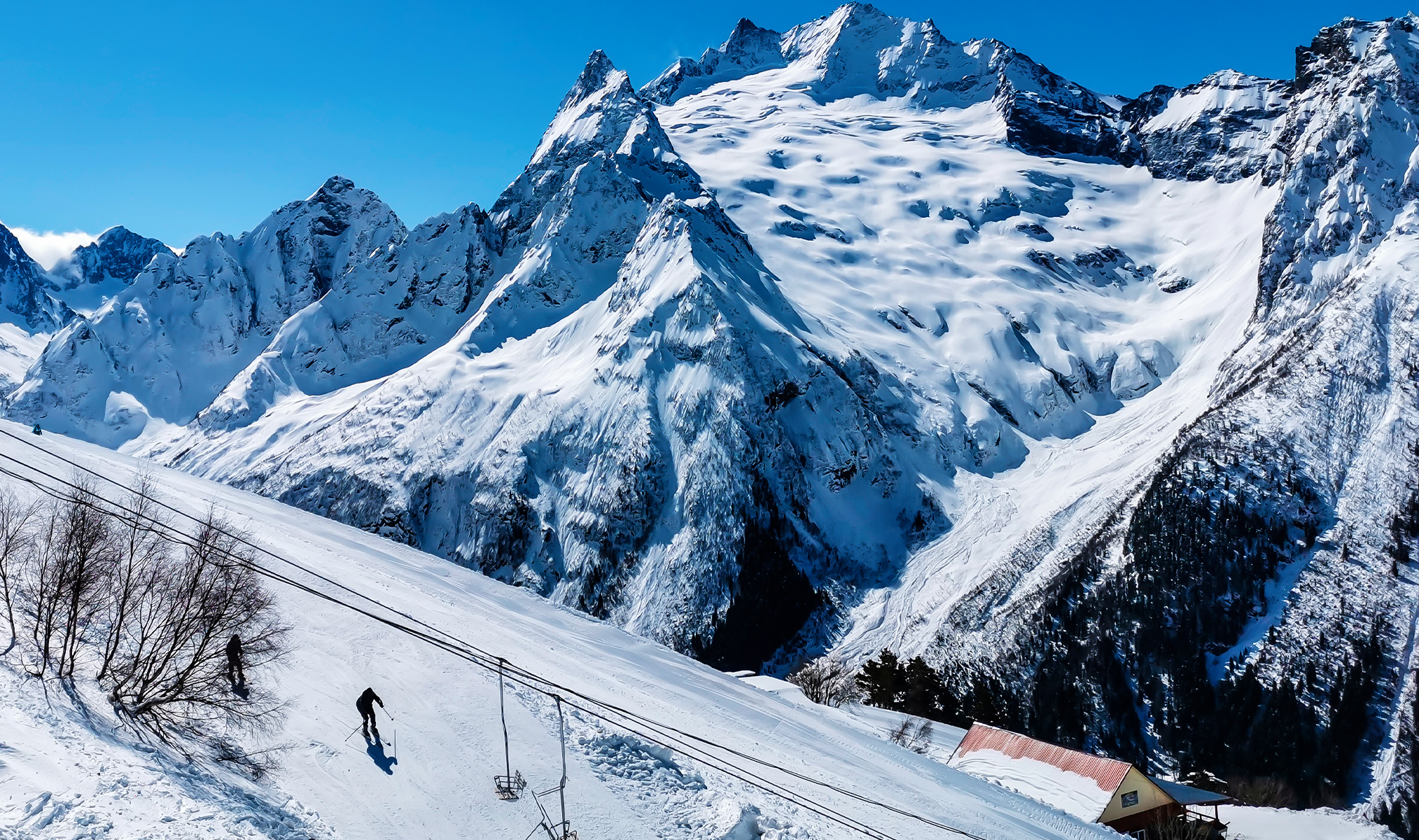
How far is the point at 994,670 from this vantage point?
9144 centimetres

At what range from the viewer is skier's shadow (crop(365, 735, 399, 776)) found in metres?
23.3

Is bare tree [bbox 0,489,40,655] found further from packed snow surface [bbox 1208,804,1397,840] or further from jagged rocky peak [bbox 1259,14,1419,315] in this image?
jagged rocky peak [bbox 1259,14,1419,315]

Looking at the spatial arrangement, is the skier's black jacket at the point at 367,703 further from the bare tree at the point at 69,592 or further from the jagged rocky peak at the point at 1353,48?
the jagged rocky peak at the point at 1353,48

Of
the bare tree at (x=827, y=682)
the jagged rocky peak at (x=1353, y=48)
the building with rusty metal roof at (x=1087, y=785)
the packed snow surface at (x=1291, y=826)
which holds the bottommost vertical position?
the bare tree at (x=827, y=682)

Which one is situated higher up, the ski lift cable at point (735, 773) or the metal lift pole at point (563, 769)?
the ski lift cable at point (735, 773)

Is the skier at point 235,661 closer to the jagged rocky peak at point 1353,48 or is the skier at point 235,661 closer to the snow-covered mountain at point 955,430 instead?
the snow-covered mountain at point 955,430

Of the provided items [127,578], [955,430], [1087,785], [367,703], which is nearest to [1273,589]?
[955,430]

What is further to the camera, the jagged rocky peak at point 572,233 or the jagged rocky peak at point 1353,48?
the jagged rocky peak at point 572,233

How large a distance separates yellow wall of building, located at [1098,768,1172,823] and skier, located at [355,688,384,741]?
35.1m

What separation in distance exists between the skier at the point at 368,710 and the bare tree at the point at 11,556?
856 cm

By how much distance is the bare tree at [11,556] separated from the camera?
23.4m

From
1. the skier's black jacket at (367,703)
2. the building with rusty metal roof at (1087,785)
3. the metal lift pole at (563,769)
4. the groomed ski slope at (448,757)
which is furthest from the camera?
the building with rusty metal roof at (1087,785)

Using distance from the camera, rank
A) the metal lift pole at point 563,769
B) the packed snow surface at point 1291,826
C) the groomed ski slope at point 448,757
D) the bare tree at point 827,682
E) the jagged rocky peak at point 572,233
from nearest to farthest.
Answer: the groomed ski slope at point 448,757 → the metal lift pole at point 563,769 → the packed snow surface at point 1291,826 → the bare tree at point 827,682 → the jagged rocky peak at point 572,233

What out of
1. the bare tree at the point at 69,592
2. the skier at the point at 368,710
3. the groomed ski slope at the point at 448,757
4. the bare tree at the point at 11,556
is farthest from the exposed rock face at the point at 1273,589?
the bare tree at the point at 11,556
